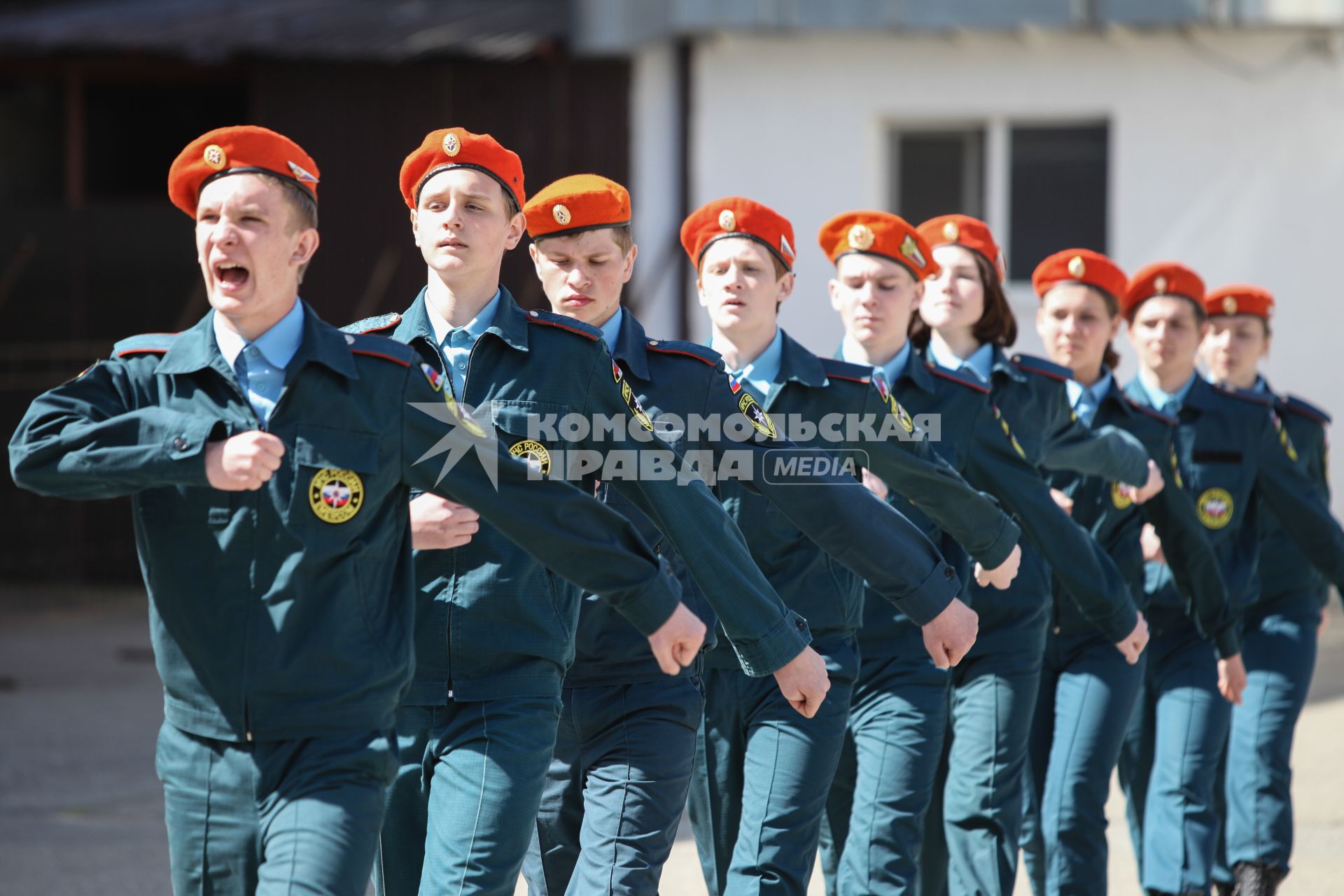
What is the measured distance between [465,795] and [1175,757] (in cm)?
324

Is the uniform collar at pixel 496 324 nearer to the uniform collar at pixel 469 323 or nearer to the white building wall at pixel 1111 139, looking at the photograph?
the uniform collar at pixel 469 323

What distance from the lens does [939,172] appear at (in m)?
13.3

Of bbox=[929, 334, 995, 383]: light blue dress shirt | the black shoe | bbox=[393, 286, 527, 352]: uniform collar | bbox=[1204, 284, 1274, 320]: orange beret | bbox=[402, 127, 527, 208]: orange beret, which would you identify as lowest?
the black shoe

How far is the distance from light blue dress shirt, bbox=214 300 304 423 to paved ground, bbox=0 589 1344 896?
131 inches

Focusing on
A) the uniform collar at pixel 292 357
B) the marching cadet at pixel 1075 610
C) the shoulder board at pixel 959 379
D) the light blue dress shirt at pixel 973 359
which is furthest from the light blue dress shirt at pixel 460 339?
the marching cadet at pixel 1075 610

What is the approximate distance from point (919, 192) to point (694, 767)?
9.18 metres

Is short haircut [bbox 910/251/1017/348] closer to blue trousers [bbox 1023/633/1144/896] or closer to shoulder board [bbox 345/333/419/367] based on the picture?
blue trousers [bbox 1023/633/1144/896]

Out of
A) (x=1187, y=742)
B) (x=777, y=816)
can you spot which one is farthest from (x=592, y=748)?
(x=1187, y=742)

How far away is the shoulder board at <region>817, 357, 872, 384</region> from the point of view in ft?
15.5

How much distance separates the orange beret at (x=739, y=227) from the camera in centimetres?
483

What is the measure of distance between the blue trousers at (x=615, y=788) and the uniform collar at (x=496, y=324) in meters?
0.92

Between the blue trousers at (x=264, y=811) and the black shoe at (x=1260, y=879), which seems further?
the black shoe at (x=1260, y=879)

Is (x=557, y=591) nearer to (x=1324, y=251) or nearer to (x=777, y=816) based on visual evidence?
(x=777, y=816)

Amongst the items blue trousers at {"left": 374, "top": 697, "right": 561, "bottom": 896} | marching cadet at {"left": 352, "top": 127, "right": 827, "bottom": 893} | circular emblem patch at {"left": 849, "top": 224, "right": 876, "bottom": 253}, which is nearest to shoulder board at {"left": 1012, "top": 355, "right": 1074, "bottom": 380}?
circular emblem patch at {"left": 849, "top": 224, "right": 876, "bottom": 253}
